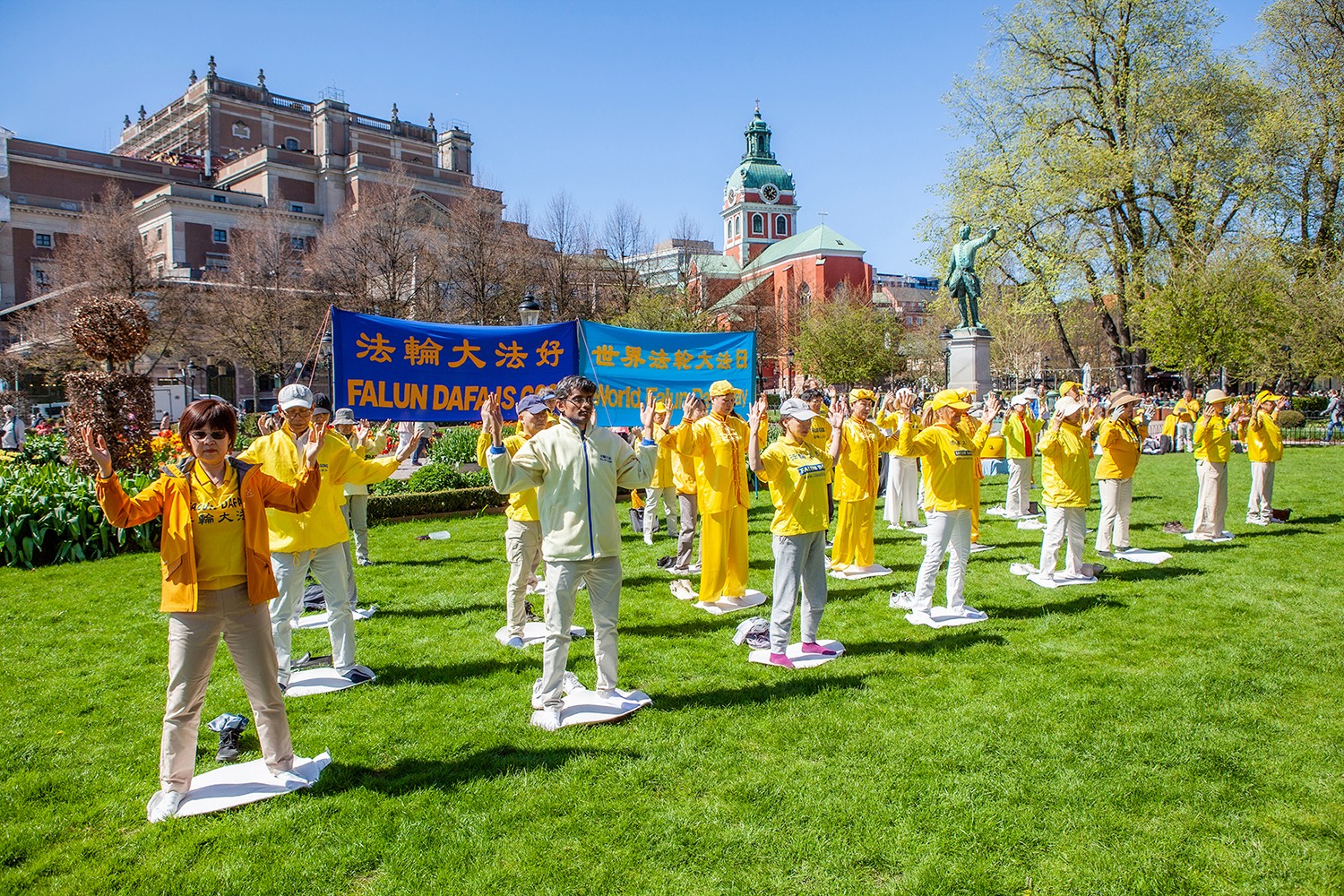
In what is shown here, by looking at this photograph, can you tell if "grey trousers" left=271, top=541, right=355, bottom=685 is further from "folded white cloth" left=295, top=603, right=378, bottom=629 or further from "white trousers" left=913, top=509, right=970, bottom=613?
"white trousers" left=913, top=509, right=970, bottom=613

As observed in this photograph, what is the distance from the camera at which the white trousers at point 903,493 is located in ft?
39.9

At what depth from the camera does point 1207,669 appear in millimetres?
5930

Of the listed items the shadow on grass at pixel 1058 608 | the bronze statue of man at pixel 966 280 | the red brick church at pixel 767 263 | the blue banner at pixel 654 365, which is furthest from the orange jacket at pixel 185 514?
the red brick church at pixel 767 263

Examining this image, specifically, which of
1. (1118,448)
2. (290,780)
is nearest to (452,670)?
(290,780)

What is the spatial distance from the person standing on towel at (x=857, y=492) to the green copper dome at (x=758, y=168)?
97104 millimetres

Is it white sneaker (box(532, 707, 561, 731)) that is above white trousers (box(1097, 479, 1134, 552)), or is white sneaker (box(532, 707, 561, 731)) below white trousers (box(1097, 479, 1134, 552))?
below

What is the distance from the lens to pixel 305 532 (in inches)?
223

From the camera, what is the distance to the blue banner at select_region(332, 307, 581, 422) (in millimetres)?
7129

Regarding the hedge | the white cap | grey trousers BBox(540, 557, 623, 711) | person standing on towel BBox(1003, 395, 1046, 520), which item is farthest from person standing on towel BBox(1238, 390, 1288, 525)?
the white cap

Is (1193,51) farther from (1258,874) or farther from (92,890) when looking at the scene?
(92,890)

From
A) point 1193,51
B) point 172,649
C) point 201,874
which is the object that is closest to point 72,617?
point 172,649

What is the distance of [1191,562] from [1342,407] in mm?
24628

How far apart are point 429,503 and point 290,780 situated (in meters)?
9.07

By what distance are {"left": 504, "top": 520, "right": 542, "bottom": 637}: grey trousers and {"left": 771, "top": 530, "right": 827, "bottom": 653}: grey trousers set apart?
6.59 feet
